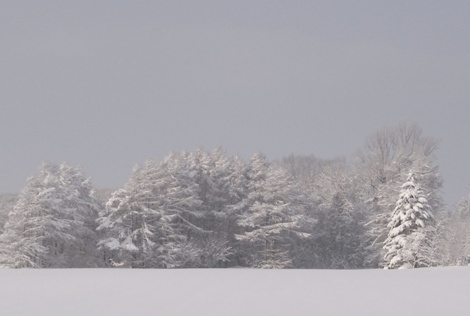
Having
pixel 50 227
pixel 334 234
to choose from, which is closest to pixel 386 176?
pixel 334 234

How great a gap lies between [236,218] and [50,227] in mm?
14210

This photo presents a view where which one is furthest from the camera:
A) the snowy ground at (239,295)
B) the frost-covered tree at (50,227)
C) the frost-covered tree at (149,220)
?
the frost-covered tree at (149,220)

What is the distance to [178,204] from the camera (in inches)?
1697

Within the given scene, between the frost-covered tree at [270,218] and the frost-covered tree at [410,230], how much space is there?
308 inches

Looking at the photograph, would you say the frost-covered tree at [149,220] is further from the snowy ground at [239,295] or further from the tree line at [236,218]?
the snowy ground at [239,295]

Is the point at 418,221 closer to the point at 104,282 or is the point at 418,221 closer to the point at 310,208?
the point at 310,208

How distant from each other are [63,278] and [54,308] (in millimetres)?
8336

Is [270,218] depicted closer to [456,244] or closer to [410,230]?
[410,230]

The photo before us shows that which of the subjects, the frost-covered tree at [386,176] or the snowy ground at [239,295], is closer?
the snowy ground at [239,295]

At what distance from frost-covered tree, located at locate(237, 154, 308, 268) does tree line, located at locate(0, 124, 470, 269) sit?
0.10 metres

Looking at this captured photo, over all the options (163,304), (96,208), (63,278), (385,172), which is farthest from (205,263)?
(163,304)

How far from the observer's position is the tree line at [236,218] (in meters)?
→ 36.6

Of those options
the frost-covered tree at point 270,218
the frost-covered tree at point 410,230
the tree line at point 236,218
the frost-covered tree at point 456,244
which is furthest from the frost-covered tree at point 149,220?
the frost-covered tree at point 456,244

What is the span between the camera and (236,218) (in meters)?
45.9
